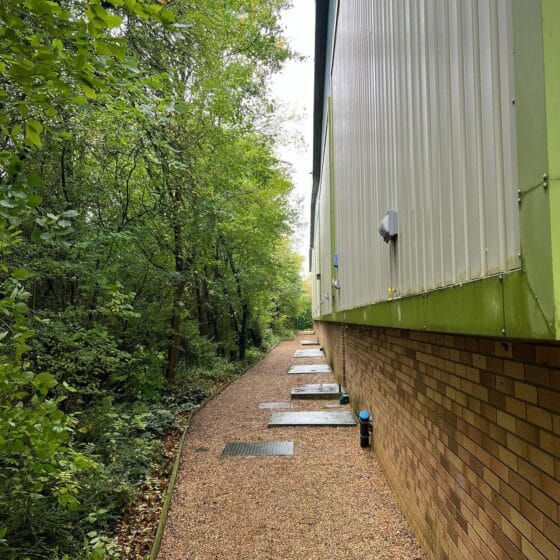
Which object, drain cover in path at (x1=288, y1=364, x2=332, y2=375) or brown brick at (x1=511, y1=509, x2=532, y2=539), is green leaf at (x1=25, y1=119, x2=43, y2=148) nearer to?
brown brick at (x1=511, y1=509, x2=532, y2=539)

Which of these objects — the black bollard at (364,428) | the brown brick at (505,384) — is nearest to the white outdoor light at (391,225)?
the brown brick at (505,384)

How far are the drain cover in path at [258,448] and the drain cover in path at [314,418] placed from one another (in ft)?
3.21

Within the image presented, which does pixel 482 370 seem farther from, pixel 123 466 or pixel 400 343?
pixel 123 466

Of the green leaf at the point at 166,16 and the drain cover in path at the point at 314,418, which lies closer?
the green leaf at the point at 166,16

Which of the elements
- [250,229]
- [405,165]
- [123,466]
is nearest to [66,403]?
[123,466]

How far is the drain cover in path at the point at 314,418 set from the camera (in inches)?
308

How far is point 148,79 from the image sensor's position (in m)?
2.71

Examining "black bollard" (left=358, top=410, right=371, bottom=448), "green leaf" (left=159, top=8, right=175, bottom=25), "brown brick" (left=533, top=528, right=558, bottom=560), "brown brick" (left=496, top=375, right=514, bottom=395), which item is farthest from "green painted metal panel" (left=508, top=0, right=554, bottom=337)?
"black bollard" (left=358, top=410, right=371, bottom=448)

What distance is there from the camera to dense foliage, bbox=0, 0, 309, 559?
216 centimetres

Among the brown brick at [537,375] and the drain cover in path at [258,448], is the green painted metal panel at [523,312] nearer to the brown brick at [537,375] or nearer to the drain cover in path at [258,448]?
the brown brick at [537,375]

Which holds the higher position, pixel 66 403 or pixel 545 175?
pixel 545 175

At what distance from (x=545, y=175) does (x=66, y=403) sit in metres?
6.65

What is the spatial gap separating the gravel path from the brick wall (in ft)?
1.39

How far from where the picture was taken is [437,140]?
7.06 feet
